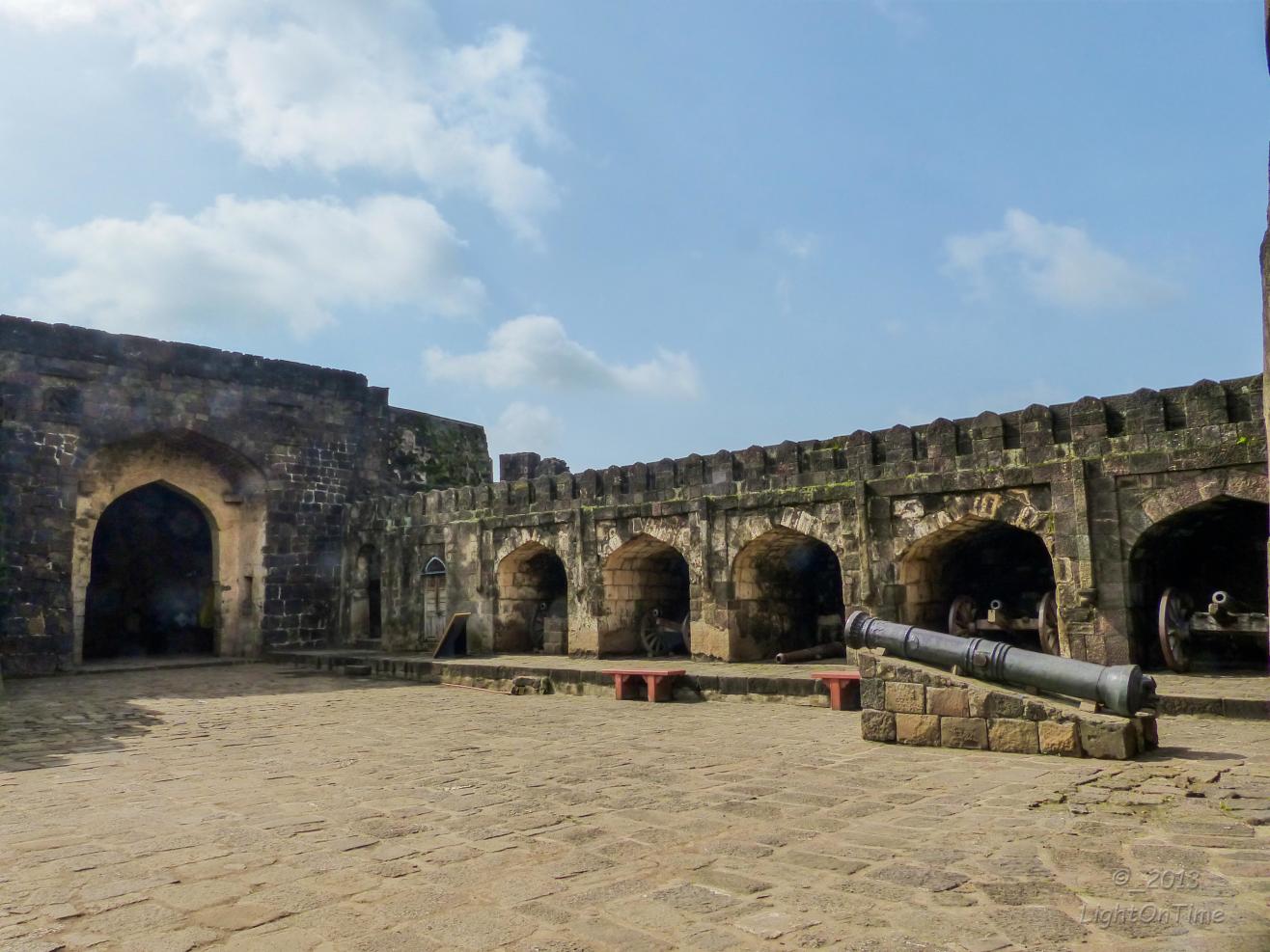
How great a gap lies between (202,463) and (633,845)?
57.3 ft

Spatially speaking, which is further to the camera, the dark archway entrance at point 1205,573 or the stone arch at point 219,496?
the stone arch at point 219,496

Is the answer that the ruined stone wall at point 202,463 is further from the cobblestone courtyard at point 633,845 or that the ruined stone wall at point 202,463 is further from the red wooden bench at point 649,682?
the red wooden bench at point 649,682

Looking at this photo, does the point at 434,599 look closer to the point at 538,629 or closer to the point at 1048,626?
the point at 538,629

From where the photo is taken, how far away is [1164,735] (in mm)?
7055

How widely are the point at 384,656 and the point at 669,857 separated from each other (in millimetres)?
12697

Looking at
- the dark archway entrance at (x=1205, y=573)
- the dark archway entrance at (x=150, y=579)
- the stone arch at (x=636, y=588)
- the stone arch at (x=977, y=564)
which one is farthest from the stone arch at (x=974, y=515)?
the dark archway entrance at (x=150, y=579)

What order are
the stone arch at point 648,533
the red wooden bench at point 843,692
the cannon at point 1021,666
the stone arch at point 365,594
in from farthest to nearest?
1. the stone arch at point 365,594
2. the stone arch at point 648,533
3. the red wooden bench at point 843,692
4. the cannon at point 1021,666

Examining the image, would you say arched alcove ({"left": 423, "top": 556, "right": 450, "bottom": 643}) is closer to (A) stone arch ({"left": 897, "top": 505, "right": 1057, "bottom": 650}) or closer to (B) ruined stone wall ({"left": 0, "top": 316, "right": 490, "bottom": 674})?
(B) ruined stone wall ({"left": 0, "top": 316, "right": 490, "bottom": 674})

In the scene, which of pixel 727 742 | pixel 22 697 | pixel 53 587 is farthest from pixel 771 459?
pixel 53 587

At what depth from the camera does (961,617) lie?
1223 centimetres

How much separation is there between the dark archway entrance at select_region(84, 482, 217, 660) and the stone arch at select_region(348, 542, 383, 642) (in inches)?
150

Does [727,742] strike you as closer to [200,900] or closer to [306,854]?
[306,854]

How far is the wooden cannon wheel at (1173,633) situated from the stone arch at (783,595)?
4.30 meters

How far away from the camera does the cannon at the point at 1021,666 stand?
612 cm
